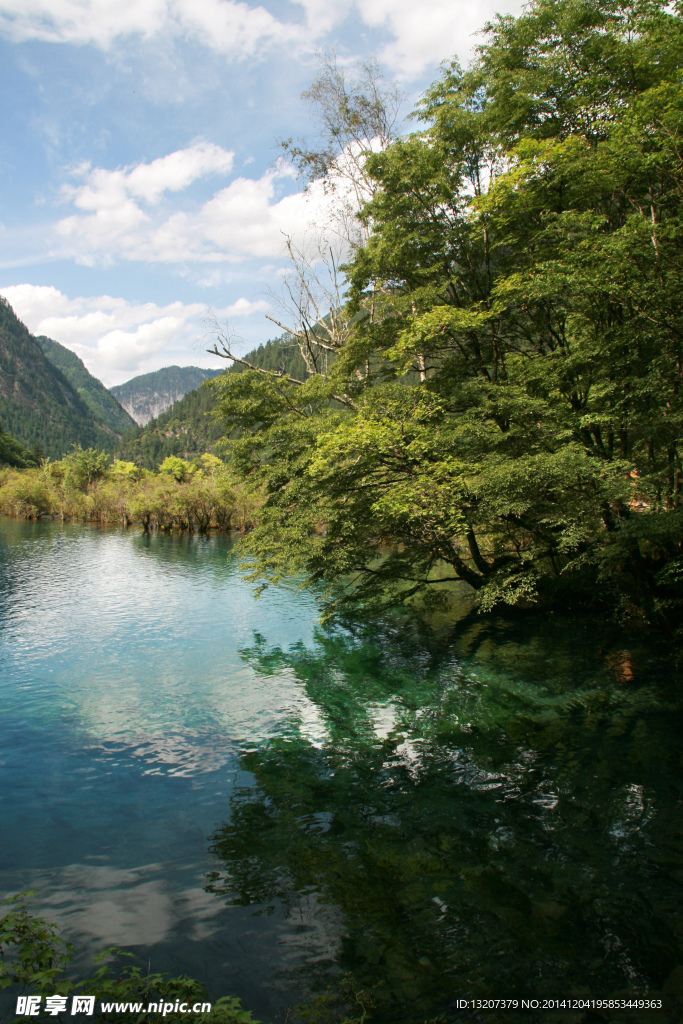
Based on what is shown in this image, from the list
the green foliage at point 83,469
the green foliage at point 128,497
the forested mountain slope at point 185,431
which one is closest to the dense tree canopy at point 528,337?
the green foliage at point 128,497

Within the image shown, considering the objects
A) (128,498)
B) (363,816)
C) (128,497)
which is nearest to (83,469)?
(128,497)

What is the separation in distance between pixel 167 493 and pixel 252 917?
4468 centimetres

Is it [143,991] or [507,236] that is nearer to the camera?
[143,991]

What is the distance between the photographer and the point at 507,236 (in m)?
13.2

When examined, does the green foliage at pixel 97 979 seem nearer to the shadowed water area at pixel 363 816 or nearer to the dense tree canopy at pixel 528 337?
the shadowed water area at pixel 363 816

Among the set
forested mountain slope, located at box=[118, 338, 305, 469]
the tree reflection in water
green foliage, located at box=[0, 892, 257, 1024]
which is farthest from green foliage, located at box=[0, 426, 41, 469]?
green foliage, located at box=[0, 892, 257, 1024]

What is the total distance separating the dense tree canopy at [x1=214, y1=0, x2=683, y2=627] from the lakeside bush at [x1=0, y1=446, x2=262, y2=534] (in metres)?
19.9

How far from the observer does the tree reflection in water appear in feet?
14.6

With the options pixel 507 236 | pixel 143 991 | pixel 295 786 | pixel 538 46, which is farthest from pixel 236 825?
pixel 538 46

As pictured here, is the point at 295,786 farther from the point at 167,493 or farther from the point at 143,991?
the point at 167,493

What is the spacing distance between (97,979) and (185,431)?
164 metres

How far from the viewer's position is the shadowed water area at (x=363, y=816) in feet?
14.9

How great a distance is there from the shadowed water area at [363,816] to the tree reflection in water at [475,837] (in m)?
0.03

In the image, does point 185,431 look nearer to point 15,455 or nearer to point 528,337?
point 15,455
